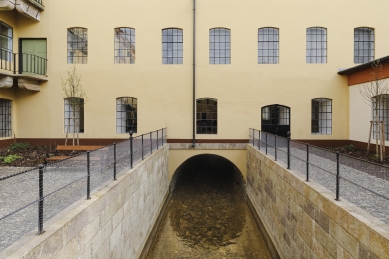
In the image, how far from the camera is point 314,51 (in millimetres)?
12867

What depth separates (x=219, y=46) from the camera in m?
12.9

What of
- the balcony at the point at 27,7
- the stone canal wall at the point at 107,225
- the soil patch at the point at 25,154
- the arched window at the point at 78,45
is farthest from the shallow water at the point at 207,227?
the balcony at the point at 27,7

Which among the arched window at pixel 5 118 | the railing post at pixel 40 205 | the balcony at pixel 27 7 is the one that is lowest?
the railing post at pixel 40 205

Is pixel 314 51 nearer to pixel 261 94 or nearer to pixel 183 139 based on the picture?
pixel 261 94

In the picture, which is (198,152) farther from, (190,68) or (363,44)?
(363,44)

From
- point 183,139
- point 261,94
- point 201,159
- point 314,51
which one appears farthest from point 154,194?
point 314,51

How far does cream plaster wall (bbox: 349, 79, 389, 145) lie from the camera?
11.5 meters

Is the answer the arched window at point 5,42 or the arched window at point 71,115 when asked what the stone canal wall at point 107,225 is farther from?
the arched window at point 5,42

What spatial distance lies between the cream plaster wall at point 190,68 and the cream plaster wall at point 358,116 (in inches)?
13.2

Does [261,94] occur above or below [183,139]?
above

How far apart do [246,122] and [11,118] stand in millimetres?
11346

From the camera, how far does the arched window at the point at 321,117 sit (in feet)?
42.4

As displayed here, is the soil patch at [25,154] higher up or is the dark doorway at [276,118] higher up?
the dark doorway at [276,118]

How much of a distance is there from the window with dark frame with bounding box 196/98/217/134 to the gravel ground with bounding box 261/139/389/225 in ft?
24.0
